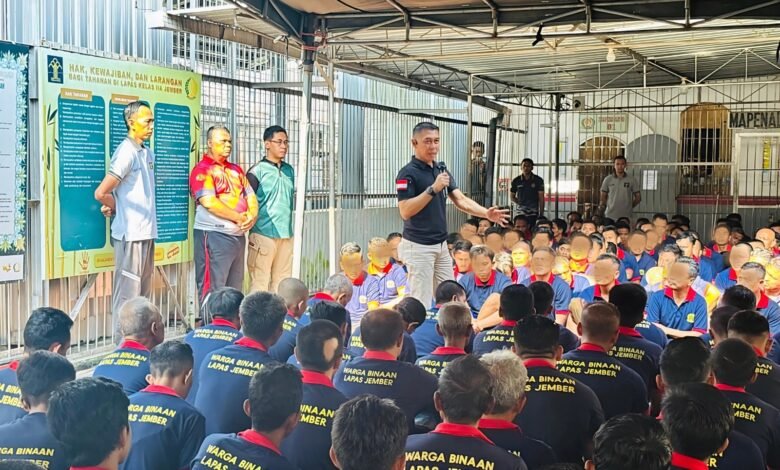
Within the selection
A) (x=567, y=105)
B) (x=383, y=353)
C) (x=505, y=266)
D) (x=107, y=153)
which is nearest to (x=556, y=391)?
(x=383, y=353)

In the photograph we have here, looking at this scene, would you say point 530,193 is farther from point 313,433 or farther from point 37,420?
point 37,420

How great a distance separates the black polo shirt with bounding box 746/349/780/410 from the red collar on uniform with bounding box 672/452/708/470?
1.57m

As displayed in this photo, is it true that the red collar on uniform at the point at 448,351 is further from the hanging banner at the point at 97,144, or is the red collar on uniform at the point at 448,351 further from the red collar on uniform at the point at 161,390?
the hanging banner at the point at 97,144

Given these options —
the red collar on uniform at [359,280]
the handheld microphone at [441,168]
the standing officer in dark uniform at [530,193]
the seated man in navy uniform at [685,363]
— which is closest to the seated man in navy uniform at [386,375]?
the seated man in navy uniform at [685,363]

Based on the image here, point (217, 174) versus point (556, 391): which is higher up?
point (217, 174)

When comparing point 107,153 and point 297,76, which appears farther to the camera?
point 297,76

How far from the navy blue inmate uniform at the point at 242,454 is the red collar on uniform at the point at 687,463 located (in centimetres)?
129

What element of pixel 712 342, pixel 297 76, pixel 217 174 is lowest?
pixel 712 342

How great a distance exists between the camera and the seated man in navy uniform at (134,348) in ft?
14.3

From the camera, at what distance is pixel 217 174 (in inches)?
324

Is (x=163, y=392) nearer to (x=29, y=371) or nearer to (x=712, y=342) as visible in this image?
(x=29, y=371)

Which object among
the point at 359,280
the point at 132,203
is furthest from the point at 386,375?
the point at 132,203

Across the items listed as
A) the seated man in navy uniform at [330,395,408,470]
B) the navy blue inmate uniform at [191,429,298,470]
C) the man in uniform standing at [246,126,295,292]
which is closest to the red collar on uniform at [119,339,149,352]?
the navy blue inmate uniform at [191,429,298,470]

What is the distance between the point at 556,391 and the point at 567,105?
1560cm
